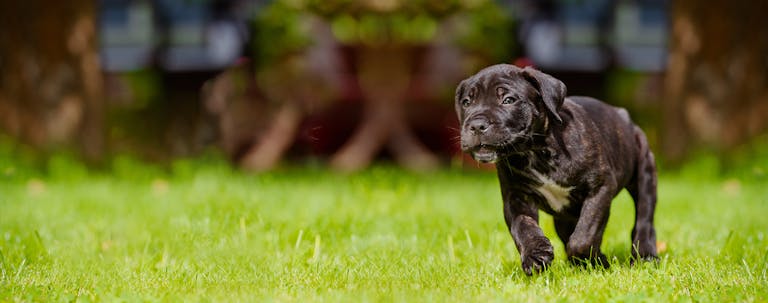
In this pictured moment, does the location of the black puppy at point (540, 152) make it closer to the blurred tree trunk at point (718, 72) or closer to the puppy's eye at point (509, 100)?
the puppy's eye at point (509, 100)

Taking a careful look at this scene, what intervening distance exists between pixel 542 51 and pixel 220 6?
3722mm

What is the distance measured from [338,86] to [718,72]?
348 centimetres

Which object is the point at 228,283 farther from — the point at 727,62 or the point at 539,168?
the point at 727,62

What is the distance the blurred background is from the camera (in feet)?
29.1

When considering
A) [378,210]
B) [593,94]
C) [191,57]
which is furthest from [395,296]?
[191,57]

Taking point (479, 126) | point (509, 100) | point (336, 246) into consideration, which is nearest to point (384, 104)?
point (336, 246)

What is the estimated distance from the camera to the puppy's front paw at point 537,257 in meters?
3.72

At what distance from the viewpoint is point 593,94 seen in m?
10.5

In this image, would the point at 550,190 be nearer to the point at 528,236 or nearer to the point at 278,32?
the point at 528,236

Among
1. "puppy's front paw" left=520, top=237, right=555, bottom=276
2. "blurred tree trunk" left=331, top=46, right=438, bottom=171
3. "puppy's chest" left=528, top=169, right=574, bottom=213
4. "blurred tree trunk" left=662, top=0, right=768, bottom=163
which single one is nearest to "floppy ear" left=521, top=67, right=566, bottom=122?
"puppy's chest" left=528, top=169, right=574, bottom=213

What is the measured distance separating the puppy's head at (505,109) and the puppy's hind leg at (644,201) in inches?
32.5

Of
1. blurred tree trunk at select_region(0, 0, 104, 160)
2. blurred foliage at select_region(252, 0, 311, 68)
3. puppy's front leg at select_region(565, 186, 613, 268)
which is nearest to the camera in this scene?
puppy's front leg at select_region(565, 186, 613, 268)

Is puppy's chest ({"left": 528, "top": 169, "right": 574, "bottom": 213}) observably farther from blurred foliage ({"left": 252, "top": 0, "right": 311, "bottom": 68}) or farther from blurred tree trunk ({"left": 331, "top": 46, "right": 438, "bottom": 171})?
blurred foliage ({"left": 252, "top": 0, "right": 311, "bottom": 68})

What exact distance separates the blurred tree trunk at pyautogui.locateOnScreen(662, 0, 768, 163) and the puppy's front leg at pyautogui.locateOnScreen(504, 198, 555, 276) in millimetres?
5602
